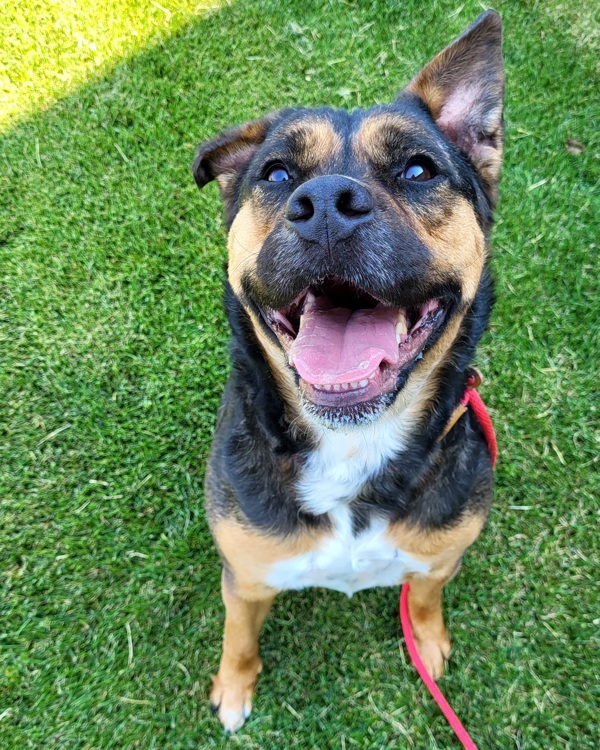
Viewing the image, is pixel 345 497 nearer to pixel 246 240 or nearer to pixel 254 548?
pixel 254 548

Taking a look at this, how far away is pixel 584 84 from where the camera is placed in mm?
5328

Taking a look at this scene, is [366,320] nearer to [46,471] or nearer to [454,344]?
[454,344]

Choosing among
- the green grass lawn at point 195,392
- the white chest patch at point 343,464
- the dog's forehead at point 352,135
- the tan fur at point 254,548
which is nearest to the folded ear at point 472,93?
the dog's forehead at point 352,135

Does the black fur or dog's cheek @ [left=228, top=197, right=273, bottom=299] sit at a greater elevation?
dog's cheek @ [left=228, top=197, right=273, bottom=299]

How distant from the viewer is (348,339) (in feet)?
7.75

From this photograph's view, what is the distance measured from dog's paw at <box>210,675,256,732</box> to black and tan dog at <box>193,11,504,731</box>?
73 cm

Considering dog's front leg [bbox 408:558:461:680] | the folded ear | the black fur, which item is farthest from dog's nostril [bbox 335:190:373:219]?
dog's front leg [bbox 408:558:461:680]

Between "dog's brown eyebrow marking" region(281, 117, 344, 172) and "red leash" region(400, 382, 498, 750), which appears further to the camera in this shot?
"red leash" region(400, 382, 498, 750)

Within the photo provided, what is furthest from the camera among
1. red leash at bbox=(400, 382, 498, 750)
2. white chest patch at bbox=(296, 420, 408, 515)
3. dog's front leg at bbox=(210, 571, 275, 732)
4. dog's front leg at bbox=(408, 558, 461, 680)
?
dog's front leg at bbox=(408, 558, 461, 680)

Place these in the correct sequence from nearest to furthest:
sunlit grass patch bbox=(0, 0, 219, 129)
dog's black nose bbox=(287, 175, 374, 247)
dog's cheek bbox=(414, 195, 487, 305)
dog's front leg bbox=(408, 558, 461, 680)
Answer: dog's black nose bbox=(287, 175, 374, 247) < dog's cheek bbox=(414, 195, 487, 305) < dog's front leg bbox=(408, 558, 461, 680) < sunlit grass patch bbox=(0, 0, 219, 129)

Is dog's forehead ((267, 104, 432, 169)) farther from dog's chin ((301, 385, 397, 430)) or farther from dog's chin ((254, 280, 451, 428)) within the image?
dog's chin ((301, 385, 397, 430))

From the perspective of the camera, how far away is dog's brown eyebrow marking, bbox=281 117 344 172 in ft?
8.22

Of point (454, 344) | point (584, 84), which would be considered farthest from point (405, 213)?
point (584, 84)

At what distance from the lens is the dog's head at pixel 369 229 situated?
2.13 meters
